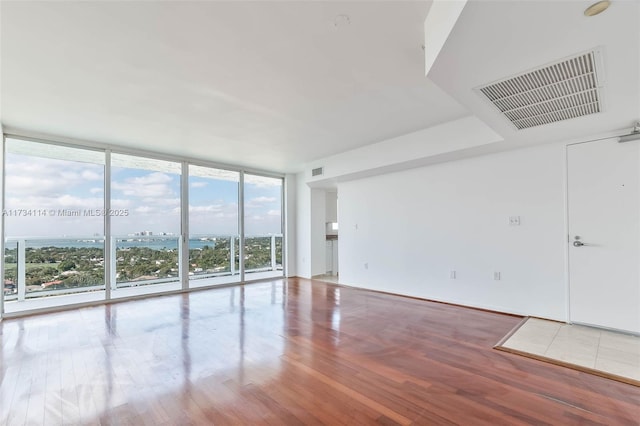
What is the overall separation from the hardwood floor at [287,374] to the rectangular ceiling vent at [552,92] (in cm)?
228

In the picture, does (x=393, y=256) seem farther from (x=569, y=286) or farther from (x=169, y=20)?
(x=169, y=20)

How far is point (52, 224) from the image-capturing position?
4.72 meters

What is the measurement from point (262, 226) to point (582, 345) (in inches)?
234

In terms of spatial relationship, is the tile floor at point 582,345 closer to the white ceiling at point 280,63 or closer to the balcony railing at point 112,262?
the white ceiling at point 280,63

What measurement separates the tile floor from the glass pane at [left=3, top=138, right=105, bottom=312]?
19.9ft

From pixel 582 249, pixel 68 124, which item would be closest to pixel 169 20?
pixel 68 124

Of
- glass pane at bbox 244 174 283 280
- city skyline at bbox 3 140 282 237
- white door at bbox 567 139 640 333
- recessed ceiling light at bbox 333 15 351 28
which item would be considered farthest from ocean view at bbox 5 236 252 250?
white door at bbox 567 139 640 333

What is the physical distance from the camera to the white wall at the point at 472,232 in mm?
3844

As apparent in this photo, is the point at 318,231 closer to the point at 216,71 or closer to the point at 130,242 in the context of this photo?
the point at 130,242

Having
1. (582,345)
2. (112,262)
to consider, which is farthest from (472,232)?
Result: (112,262)

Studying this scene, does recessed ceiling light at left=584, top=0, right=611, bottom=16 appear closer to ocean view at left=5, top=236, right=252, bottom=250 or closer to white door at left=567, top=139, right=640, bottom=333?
white door at left=567, top=139, right=640, bottom=333

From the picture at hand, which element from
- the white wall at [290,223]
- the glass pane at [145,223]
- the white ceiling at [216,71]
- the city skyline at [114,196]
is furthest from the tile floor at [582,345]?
the glass pane at [145,223]

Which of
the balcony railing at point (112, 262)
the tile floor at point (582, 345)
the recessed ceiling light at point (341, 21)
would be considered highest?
the recessed ceiling light at point (341, 21)

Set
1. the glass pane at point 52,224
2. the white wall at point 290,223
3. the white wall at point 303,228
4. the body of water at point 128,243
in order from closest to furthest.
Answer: the glass pane at point 52,224 → the body of water at point 128,243 → the white wall at point 303,228 → the white wall at point 290,223
